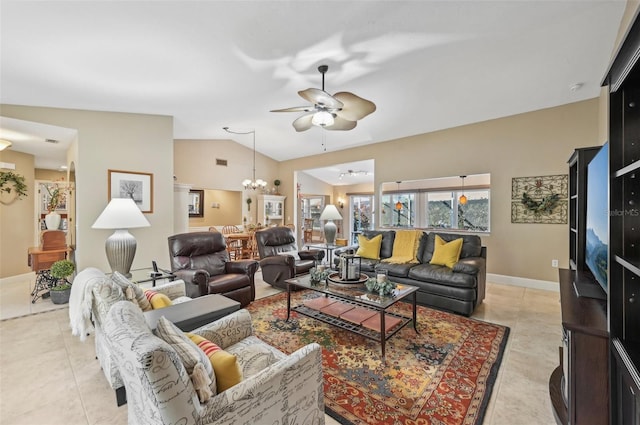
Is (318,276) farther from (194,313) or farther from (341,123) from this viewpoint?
(341,123)

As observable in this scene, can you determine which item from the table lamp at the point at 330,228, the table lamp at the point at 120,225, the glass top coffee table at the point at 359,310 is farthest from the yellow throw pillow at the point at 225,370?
the table lamp at the point at 330,228

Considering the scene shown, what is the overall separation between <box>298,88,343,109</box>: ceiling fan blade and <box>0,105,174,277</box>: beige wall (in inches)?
126

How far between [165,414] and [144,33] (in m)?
2.90

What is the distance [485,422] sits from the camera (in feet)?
5.54

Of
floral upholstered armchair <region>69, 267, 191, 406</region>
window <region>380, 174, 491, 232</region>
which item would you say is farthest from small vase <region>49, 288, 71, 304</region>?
window <region>380, 174, 491, 232</region>

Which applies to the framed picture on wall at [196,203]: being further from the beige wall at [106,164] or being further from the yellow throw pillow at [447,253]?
the yellow throw pillow at [447,253]

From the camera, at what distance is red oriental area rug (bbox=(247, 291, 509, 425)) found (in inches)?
69.4

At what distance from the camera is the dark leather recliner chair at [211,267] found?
3297mm

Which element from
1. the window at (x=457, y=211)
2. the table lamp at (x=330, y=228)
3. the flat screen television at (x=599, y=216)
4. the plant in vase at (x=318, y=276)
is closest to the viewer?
the flat screen television at (x=599, y=216)

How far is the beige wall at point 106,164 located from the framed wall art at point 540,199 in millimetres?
6028

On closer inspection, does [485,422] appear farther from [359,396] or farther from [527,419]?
[359,396]

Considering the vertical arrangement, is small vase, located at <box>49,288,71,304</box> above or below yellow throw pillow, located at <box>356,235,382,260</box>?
below

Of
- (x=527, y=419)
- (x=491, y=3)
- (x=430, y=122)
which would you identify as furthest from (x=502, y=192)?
(x=527, y=419)

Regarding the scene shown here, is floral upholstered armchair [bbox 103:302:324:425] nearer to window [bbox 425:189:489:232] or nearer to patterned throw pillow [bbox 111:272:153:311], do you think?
patterned throw pillow [bbox 111:272:153:311]
